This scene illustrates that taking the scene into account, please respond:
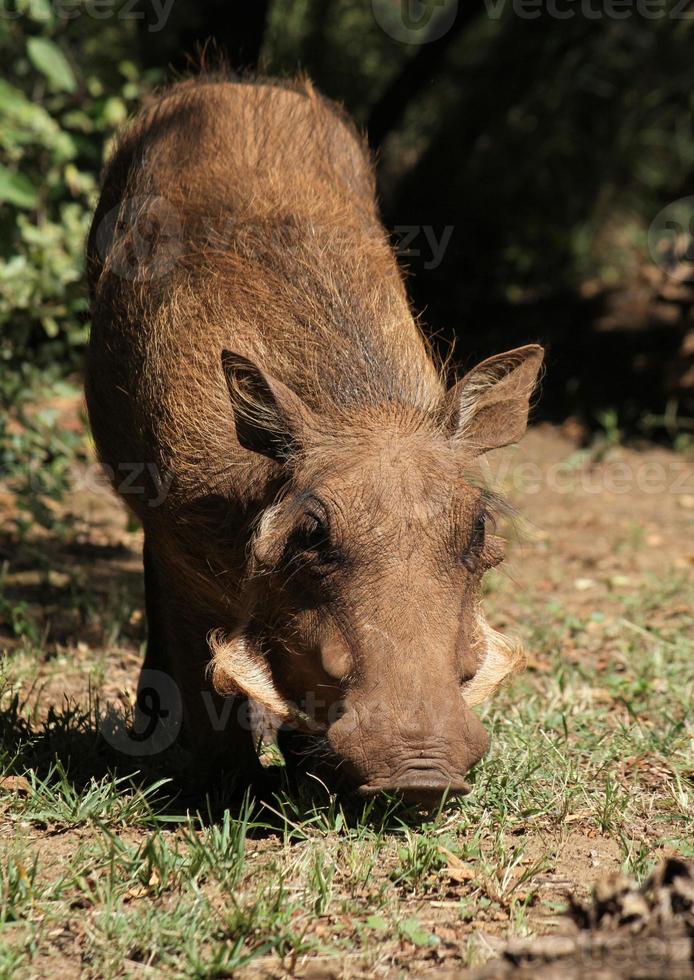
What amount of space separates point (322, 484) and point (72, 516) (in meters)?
3.30

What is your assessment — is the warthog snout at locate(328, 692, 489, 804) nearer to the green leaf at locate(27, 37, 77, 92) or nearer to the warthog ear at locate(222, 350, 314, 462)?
the warthog ear at locate(222, 350, 314, 462)

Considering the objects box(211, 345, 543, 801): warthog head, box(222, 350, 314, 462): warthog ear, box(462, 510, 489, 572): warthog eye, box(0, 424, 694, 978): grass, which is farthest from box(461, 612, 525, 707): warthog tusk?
box(222, 350, 314, 462): warthog ear

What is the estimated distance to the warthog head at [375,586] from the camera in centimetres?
275

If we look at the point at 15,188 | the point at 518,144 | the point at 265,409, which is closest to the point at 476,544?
the point at 265,409

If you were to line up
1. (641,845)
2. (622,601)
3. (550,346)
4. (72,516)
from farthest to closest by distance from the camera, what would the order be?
(550,346) < (72,516) < (622,601) < (641,845)

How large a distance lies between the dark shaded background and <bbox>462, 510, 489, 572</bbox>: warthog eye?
4006 mm

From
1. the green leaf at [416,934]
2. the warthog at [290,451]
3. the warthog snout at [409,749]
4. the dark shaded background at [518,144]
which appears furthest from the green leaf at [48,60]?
the green leaf at [416,934]

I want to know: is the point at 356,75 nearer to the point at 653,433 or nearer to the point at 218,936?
the point at 653,433

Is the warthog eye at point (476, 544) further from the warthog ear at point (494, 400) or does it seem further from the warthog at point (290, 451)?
the warthog ear at point (494, 400)

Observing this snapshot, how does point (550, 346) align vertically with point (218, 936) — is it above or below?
below

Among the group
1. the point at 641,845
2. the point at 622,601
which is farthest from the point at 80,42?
the point at 641,845

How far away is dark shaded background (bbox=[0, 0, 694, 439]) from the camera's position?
8.62m

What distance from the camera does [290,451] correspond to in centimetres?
318

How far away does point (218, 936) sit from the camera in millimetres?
2689
